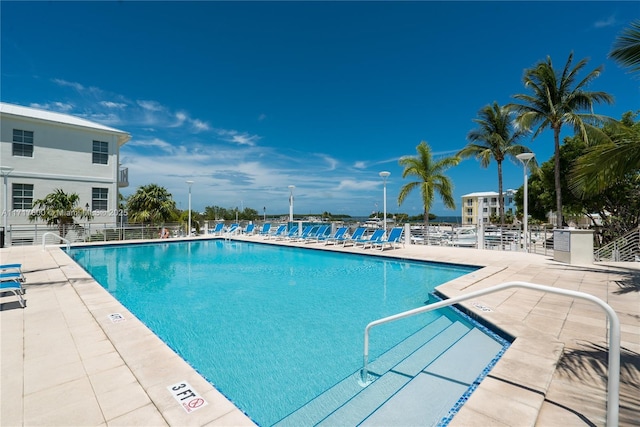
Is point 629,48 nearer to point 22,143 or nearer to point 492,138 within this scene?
point 492,138

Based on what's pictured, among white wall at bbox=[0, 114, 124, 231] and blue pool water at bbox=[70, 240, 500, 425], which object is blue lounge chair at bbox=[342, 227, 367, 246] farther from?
white wall at bbox=[0, 114, 124, 231]

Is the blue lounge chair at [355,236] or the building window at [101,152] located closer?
the blue lounge chair at [355,236]

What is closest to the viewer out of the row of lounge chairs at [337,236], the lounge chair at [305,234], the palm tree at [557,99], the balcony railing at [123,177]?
the row of lounge chairs at [337,236]

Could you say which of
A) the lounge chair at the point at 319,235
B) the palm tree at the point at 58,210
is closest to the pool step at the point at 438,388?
the lounge chair at the point at 319,235

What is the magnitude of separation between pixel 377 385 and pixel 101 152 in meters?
21.7

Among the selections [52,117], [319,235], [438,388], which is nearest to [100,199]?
[52,117]

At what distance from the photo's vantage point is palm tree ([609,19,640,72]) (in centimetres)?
493

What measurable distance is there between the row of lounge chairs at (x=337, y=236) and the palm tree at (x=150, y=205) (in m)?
6.20

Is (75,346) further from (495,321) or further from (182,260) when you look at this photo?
(182,260)

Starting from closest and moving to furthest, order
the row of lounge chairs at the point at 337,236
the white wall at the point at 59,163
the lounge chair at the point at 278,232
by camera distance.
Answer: the row of lounge chairs at the point at 337,236 → the white wall at the point at 59,163 → the lounge chair at the point at 278,232

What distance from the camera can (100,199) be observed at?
60.1 feet

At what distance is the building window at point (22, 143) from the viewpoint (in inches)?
614

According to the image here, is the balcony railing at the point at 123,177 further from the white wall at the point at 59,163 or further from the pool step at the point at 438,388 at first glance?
the pool step at the point at 438,388

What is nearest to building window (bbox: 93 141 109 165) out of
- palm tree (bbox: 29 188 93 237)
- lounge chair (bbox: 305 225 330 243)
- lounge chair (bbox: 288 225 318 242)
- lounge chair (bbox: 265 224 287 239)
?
palm tree (bbox: 29 188 93 237)
